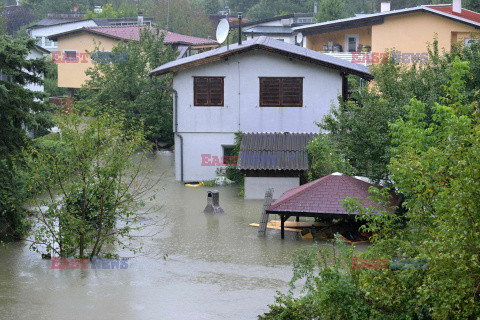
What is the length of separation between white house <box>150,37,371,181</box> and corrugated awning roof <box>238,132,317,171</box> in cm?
78

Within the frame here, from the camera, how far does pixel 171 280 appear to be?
51.9 ft

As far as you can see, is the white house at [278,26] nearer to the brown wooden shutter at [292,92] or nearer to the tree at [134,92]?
the tree at [134,92]

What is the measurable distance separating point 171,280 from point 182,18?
67.0 metres

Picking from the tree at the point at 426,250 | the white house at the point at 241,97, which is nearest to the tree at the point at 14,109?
the tree at the point at 426,250

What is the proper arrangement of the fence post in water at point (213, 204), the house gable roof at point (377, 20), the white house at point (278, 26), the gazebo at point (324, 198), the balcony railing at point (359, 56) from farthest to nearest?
1. the white house at point (278, 26)
2. the balcony railing at point (359, 56)
3. the house gable roof at point (377, 20)
4. the fence post in water at point (213, 204)
5. the gazebo at point (324, 198)

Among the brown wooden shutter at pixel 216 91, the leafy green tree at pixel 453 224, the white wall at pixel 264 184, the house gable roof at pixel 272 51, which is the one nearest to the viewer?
the leafy green tree at pixel 453 224

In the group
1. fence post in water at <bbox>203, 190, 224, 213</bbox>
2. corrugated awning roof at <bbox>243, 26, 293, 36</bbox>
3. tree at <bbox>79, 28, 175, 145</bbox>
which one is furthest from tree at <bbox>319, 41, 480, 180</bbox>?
corrugated awning roof at <bbox>243, 26, 293, 36</bbox>

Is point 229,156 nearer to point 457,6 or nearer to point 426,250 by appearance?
point 457,6

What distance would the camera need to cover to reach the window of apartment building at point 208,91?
→ 29188 millimetres

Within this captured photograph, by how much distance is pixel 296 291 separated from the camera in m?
15.0

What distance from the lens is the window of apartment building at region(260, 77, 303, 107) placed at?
28.9 metres

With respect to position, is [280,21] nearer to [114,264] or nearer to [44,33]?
[44,33]

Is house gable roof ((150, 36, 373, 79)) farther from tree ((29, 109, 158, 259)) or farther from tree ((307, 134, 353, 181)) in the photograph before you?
tree ((29, 109, 158, 259))

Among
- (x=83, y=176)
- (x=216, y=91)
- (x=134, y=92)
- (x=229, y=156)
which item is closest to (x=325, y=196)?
(x=83, y=176)
